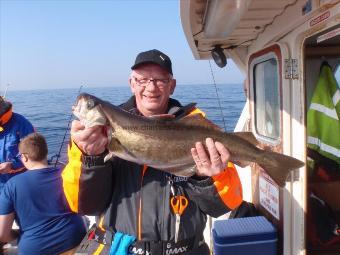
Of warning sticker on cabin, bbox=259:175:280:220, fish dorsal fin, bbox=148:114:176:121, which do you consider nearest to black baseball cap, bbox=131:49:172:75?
fish dorsal fin, bbox=148:114:176:121

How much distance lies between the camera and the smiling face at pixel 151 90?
271 cm

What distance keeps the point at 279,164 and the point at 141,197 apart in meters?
1.10

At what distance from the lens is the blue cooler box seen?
363 centimetres

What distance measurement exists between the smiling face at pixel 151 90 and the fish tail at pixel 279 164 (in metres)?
0.88

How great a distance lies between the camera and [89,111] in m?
2.59

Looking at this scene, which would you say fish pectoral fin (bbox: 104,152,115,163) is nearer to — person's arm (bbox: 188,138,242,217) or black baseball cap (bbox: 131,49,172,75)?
person's arm (bbox: 188,138,242,217)

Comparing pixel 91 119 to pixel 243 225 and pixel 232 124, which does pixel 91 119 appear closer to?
pixel 243 225

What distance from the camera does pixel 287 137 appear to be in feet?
11.8

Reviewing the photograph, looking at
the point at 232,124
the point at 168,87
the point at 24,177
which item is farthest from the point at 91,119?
the point at 232,124

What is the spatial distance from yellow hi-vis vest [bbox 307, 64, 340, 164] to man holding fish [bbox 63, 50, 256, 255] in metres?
2.23

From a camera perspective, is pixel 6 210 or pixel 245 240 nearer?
pixel 245 240

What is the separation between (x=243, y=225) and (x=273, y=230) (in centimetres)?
31

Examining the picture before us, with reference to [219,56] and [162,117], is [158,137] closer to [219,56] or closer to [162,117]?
[162,117]

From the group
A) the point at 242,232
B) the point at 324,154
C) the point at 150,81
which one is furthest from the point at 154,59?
the point at 324,154
